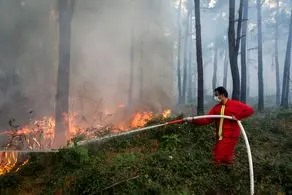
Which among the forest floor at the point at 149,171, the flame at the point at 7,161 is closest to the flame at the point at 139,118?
the forest floor at the point at 149,171

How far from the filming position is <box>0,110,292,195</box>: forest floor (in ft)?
23.1

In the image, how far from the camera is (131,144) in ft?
33.4

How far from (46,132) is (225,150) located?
1026 cm

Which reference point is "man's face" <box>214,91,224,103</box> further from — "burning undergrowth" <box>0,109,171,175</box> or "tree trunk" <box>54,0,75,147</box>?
"tree trunk" <box>54,0,75,147</box>

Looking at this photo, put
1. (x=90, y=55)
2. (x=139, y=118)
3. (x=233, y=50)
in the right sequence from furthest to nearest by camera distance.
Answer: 1. (x=90, y=55)
2. (x=139, y=118)
3. (x=233, y=50)

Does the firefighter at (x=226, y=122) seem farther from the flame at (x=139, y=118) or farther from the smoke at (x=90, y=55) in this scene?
the smoke at (x=90, y=55)

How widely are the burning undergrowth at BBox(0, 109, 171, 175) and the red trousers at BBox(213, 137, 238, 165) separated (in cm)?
410

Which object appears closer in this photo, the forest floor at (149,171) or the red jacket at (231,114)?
the forest floor at (149,171)

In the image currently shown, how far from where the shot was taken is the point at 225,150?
7703 mm

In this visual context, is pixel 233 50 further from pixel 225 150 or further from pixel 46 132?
pixel 46 132

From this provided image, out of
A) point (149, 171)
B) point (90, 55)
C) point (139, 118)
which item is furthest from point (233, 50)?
point (149, 171)

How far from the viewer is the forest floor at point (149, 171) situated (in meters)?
7.03

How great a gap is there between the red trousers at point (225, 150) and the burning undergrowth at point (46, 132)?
4097mm

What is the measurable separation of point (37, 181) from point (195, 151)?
4.10m
